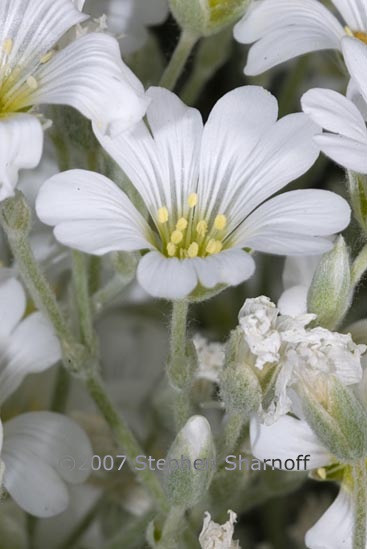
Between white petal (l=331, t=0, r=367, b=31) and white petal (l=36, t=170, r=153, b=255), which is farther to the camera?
white petal (l=331, t=0, r=367, b=31)

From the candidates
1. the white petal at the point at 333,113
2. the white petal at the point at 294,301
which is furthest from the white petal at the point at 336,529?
the white petal at the point at 333,113

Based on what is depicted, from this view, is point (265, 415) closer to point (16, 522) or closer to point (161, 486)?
point (161, 486)

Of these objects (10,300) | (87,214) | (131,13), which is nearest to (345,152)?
(87,214)

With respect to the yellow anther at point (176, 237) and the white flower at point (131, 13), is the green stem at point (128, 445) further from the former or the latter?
the white flower at point (131, 13)

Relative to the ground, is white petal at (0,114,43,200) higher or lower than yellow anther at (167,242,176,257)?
higher

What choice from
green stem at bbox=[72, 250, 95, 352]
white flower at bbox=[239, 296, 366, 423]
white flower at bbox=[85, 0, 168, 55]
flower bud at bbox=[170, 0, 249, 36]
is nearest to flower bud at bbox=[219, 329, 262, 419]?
white flower at bbox=[239, 296, 366, 423]

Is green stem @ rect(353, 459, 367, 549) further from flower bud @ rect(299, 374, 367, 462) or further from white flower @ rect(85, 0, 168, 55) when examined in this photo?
white flower @ rect(85, 0, 168, 55)

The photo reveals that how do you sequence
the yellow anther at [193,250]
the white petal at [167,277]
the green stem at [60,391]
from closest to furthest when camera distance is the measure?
the white petal at [167,277] → the yellow anther at [193,250] → the green stem at [60,391]
